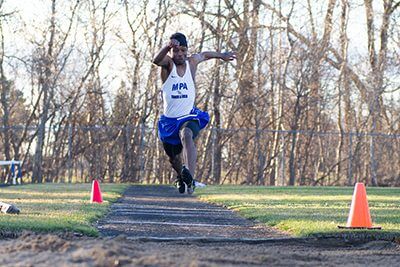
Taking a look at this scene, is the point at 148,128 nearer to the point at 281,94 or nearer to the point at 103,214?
the point at 281,94

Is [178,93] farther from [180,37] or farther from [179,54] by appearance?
[180,37]

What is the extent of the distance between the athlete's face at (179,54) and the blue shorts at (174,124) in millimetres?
657

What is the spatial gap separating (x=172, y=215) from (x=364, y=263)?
564 cm

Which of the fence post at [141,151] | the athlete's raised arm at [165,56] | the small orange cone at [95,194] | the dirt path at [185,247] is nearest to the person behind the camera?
the dirt path at [185,247]

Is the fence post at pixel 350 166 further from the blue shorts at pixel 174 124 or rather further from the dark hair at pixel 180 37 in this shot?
the dark hair at pixel 180 37

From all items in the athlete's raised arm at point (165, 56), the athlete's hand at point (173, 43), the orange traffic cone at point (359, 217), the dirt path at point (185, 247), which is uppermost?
the athlete's hand at point (173, 43)

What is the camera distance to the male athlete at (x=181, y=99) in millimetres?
11023

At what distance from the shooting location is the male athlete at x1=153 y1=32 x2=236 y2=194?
11.0 m

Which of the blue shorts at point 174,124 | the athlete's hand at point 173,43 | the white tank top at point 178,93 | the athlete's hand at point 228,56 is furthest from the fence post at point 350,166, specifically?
the athlete's hand at point 173,43

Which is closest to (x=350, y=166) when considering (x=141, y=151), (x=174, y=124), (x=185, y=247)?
(x=141, y=151)

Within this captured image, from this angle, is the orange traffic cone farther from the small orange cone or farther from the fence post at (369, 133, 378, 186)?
the fence post at (369, 133, 378, 186)

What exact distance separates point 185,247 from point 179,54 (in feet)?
13.1

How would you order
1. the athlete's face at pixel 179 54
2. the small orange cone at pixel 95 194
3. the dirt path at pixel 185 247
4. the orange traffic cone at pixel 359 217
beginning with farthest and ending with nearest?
the small orange cone at pixel 95 194 < the athlete's face at pixel 179 54 < the orange traffic cone at pixel 359 217 < the dirt path at pixel 185 247

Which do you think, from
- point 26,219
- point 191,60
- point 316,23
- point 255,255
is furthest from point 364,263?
point 316,23
